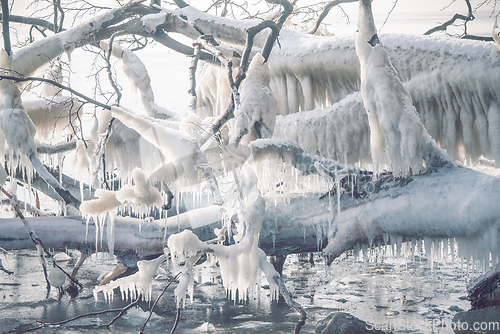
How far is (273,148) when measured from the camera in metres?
3.50

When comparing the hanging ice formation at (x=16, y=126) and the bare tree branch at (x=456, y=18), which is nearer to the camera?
the hanging ice formation at (x=16, y=126)

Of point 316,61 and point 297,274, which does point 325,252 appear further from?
point 297,274

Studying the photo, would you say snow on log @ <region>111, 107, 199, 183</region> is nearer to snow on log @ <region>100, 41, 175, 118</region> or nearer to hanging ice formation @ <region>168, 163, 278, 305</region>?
hanging ice formation @ <region>168, 163, 278, 305</region>

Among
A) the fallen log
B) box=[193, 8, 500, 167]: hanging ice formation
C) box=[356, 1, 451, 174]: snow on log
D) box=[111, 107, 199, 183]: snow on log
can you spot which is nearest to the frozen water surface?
the fallen log

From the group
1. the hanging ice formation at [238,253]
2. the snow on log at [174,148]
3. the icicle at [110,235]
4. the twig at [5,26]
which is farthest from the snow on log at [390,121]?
the twig at [5,26]

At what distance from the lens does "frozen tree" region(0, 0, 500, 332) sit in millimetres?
2912

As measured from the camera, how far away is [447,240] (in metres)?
3.33

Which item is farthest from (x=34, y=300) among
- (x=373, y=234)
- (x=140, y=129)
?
(x=373, y=234)

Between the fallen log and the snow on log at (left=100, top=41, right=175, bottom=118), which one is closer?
the fallen log

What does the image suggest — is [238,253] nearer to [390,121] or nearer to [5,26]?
[390,121]

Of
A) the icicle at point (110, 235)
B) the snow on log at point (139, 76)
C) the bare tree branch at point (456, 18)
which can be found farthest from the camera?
the bare tree branch at point (456, 18)

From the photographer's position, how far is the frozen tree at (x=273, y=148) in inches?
115

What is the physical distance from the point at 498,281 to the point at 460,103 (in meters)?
1.86

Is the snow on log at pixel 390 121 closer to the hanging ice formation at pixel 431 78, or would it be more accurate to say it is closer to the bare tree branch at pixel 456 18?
the hanging ice formation at pixel 431 78
